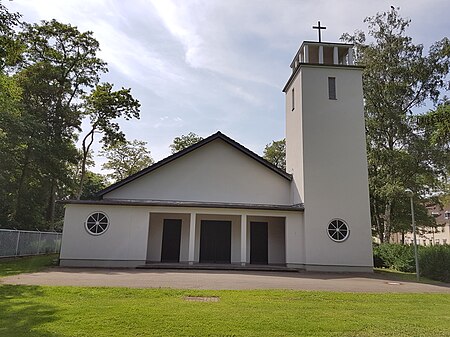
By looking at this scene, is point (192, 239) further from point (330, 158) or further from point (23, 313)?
point (23, 313)

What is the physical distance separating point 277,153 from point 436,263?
23114 millimetres

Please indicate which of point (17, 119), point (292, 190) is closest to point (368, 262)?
point (292, 190)

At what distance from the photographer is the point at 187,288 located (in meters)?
8.95

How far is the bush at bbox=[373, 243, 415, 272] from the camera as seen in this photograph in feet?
52.0

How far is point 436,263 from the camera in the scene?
45.4 ft

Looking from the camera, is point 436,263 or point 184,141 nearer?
point 436,263

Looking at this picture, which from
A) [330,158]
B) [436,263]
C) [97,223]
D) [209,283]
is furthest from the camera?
[330,158]

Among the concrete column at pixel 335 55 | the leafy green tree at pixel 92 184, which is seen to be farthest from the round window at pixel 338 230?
the leafy green tree at pixel 92 184

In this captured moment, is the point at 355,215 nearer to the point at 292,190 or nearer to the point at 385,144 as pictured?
the point at 292,190

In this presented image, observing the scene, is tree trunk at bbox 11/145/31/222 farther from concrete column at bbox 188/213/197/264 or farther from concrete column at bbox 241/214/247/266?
concrete column at bbox 241/214/247/266

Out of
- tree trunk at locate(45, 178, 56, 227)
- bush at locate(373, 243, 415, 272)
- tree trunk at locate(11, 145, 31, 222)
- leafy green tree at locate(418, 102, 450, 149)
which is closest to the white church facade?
bush at locate(373, 243, 415, 272)

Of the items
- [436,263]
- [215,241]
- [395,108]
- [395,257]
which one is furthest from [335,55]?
[215,241]

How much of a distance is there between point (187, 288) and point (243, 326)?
11.7 ft

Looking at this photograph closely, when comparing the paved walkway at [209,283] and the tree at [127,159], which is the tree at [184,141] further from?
the paved walkway at [209,283]
